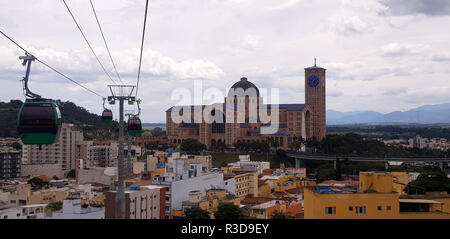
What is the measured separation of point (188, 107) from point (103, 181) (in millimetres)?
30909

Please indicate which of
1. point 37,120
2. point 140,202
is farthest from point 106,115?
point 140,202

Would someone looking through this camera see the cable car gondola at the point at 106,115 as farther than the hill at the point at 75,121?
No

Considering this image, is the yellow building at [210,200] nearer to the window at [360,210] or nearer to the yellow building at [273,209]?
the yellow building at [273,209]

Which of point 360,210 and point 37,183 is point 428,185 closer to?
point 360,210

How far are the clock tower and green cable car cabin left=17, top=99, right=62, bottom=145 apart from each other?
55.1 m

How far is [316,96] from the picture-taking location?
6078cm

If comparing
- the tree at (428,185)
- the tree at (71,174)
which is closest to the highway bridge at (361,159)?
the tree at (428,185)

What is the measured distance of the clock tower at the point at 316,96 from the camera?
197 feet

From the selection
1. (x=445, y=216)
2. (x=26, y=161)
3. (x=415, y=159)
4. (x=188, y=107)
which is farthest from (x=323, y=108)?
(x=445, y=216)

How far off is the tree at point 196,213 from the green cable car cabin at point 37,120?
12.2 meters

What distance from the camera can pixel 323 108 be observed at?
6175 centimetres

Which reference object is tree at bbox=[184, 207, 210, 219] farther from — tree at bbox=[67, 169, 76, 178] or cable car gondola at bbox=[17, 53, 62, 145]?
tree at bbox=[67, 169, 76, 178]
